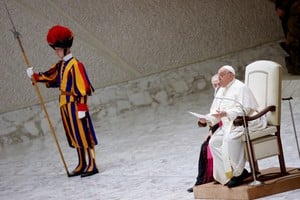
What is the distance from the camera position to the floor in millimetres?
8062

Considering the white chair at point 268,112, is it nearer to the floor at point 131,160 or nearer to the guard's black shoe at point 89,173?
the floor at point 131,160

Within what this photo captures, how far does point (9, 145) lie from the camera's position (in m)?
13.2

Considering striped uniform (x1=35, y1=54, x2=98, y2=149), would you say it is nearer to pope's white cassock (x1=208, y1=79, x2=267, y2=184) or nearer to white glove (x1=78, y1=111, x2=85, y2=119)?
white glove (x1=78, y1=111, x2=85, y2=119)

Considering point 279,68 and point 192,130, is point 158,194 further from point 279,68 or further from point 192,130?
point 192,130

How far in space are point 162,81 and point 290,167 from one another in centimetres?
663

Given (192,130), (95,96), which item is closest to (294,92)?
(192,130)

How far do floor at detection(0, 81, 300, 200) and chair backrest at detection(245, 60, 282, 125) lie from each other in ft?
2.18

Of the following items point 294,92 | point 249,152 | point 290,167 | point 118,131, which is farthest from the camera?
point 118,131

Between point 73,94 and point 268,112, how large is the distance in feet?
9.12

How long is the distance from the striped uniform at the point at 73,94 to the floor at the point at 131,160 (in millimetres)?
444

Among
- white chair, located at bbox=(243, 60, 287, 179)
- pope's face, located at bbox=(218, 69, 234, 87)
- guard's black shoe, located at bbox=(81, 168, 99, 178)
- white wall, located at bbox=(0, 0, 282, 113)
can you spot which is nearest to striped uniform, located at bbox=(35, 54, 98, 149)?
guard's black shoe, located at bbox=(81, 168, 99, 178)

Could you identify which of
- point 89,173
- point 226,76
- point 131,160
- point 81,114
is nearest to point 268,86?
point 226,76

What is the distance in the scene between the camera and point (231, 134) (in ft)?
22.0

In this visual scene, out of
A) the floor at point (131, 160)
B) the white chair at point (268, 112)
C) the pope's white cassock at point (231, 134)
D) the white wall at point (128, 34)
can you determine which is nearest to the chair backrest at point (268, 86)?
the white chair at point (268, 112)
